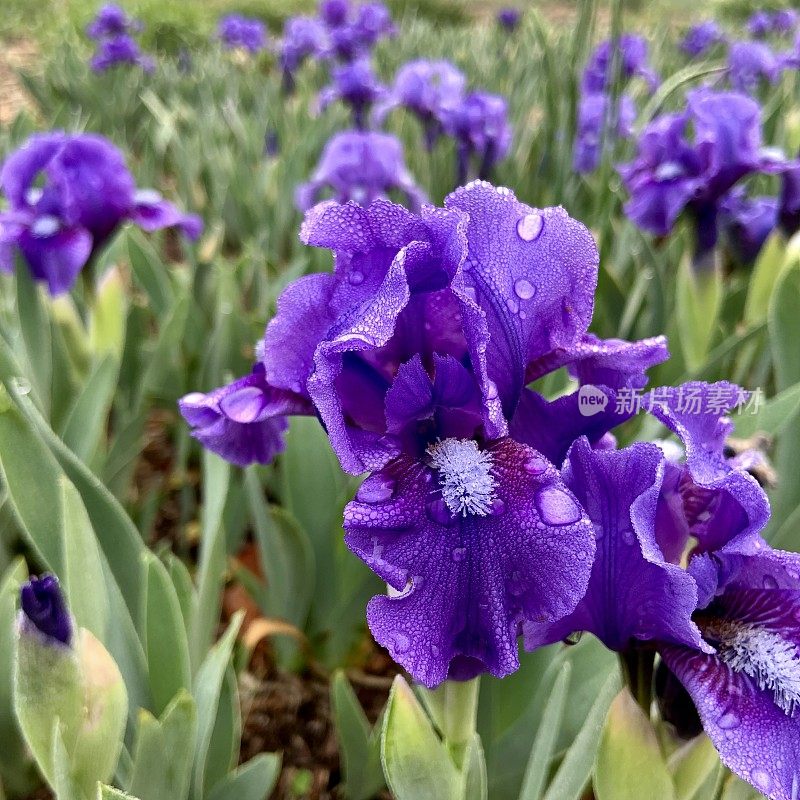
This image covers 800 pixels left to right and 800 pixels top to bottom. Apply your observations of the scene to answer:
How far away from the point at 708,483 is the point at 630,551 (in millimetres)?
81

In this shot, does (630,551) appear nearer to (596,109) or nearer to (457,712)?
(457,712)

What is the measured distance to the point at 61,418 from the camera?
153 centimetres

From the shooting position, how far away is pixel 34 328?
134 centimetres

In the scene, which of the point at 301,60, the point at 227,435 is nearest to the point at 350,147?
the point at 227,435

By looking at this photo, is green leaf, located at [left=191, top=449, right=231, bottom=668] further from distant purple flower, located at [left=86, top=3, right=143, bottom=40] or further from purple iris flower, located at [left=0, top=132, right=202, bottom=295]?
distant purple flower, located at [left=86, top=3, right=143, bottom=40]

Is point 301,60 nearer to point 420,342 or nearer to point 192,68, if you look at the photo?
point 192,68

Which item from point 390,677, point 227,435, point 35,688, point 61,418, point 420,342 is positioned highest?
point 420,342

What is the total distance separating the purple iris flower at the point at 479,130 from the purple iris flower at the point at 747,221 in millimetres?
818

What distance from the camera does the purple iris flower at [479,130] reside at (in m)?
2.39

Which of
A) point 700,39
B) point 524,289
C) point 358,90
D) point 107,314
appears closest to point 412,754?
point 524,289

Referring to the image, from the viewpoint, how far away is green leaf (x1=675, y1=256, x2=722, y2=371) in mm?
1706

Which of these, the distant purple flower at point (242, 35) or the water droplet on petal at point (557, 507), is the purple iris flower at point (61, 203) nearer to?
the water droplet on petal at point (557, 507)

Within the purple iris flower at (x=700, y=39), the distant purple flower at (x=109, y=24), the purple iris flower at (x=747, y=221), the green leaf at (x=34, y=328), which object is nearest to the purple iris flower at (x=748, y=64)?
the purple iris flower at (x=747, y=221)

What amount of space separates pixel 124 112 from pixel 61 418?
2746mm
